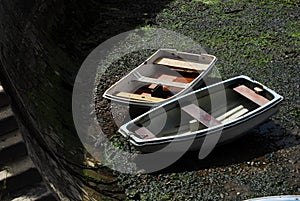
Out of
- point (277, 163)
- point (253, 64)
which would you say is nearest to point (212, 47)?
point (253, 64)

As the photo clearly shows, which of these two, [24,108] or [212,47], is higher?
[24,108]

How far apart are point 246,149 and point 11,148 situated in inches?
194

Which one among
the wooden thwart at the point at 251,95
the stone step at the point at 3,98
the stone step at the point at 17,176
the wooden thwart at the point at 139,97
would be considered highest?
the stone step at the point at 3,98

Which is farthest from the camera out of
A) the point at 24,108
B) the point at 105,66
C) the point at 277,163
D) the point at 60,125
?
the point at 105,66

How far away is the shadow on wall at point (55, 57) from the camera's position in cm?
936

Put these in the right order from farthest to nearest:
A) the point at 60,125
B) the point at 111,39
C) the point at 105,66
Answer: the point at 111,39 → the point at 105,66 → the point at 60,125

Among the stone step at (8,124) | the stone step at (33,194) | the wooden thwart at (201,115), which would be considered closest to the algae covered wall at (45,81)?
the stone step at (8,124)

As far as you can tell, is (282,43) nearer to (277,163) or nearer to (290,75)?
(290,75)

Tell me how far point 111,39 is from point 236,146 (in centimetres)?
587

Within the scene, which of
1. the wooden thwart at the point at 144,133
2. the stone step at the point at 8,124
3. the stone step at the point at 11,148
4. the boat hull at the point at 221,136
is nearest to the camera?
the stone step at the point at 11,148

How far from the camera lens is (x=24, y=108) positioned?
30.2 feet

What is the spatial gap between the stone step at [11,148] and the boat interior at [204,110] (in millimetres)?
2621

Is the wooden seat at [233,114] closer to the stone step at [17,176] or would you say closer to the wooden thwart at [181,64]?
the wooden thwart at [181,64]

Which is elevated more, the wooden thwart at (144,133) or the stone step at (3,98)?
the stone step at (3,98)
